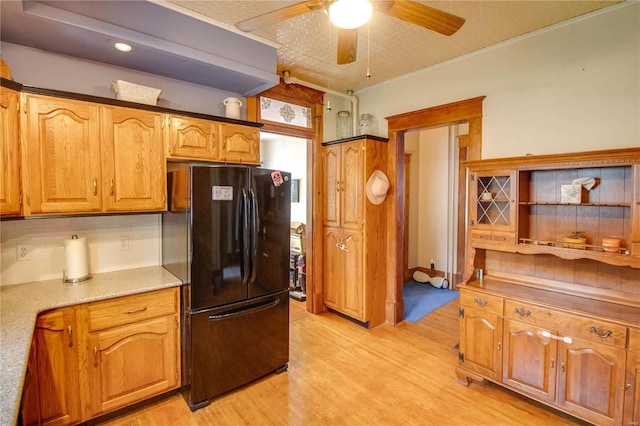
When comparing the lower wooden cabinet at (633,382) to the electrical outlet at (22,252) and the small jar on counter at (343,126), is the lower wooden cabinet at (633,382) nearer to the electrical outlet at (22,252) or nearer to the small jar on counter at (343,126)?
the small jar on counter at (343,126)

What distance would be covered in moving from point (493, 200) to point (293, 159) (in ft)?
11.5

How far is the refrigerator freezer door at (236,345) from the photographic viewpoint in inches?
87.0

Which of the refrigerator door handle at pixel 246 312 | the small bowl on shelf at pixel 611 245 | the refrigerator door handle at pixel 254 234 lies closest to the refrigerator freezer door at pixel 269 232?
the refrigerator door handle at pixel 254 234

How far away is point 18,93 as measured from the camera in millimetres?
1830

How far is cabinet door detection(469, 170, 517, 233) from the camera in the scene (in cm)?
237

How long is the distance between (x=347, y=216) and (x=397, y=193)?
2.07 feet

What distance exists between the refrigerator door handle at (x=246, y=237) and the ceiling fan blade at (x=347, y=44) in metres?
1.14

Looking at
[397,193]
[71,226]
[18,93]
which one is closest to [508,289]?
[397,193]

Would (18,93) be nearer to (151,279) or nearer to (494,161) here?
(151,279)

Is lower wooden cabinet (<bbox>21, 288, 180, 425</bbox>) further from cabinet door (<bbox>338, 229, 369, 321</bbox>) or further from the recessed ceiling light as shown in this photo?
cabinet door (<bbox>338, 229, 369, 321</bbox>)

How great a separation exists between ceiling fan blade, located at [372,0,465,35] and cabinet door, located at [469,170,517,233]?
1.23 m

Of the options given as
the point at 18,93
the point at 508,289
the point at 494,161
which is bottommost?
the point at 508,289

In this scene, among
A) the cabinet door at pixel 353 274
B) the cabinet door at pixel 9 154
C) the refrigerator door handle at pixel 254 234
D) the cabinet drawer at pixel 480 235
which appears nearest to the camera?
the cabinet door at pixel 9 154

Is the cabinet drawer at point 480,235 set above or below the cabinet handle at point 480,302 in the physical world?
above
